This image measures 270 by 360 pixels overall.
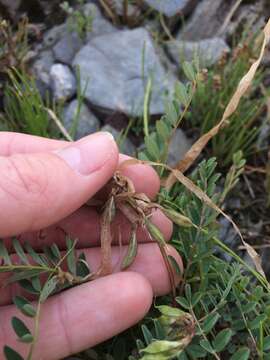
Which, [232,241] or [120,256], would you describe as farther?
[232,241]

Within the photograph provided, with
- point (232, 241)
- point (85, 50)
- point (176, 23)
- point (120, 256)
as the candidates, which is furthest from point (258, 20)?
point (120, 256)

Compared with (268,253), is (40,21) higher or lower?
higher

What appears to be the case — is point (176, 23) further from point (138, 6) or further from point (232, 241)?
point (232, 241)

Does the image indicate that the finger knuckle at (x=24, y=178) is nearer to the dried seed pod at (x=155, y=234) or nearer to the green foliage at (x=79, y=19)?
the dried seed pod at (x=155, y=234)

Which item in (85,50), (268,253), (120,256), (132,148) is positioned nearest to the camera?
(120,256)

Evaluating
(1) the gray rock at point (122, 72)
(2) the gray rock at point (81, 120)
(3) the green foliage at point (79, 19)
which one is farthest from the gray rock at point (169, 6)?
(2) the gray rock at point (81, 120)

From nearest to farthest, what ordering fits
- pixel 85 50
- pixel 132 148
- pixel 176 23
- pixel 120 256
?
pixel 120 256
pixel 132 148
pixel 85 50
pixel 176 23
